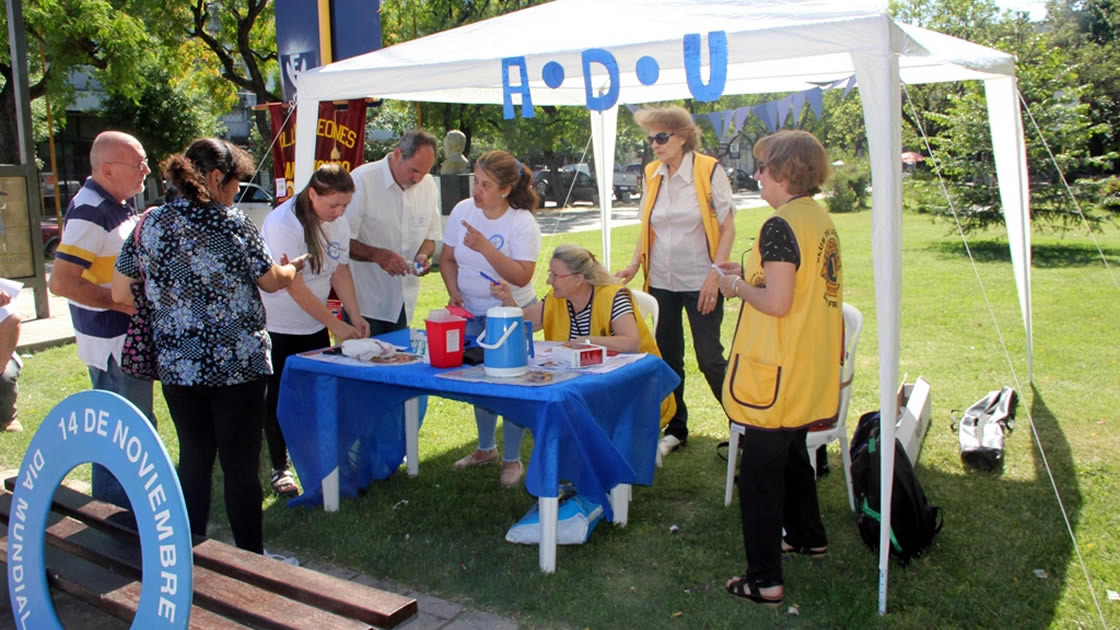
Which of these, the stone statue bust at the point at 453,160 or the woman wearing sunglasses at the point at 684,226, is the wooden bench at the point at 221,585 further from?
the stone statue bust at the point at 453,160

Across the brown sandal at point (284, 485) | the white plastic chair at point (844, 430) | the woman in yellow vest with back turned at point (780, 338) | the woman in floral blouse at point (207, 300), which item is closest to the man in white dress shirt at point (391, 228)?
the brown sandal at point (284, 485)

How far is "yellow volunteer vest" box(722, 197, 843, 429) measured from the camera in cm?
268

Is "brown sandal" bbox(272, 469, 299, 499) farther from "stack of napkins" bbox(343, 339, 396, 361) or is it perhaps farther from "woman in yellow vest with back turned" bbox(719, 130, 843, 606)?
"woman in yellow vest with back turned" bbox(719, 130, 843, 606)

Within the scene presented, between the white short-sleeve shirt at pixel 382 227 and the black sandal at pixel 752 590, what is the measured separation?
2260 millimetres

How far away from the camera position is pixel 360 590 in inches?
77.0

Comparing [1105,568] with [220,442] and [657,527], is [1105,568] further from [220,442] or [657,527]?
[220,442]

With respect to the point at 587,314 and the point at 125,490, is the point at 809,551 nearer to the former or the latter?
the point at 587,314

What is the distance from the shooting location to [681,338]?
455cm

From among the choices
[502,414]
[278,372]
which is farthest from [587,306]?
[278,372]

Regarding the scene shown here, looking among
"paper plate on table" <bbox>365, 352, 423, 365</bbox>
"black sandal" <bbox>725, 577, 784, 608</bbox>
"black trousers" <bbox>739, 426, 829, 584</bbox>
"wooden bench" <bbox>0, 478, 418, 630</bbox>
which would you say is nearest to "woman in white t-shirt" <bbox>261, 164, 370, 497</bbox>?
"paper plate on table" <bbox>365, 352, 423, 365</bbox>

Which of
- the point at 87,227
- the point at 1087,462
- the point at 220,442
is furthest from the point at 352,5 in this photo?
the point at 1087,462

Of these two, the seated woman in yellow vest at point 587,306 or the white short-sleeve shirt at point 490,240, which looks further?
the white short-sleeve shirt at point 490,240

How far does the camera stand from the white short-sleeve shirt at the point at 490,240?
400 centimetres

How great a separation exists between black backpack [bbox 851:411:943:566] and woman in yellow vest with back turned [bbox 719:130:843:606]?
0.55 meters
